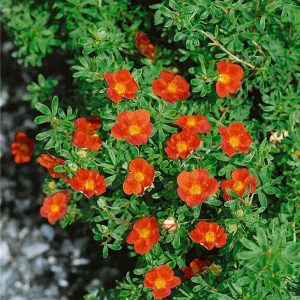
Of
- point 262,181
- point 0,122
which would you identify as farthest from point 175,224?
point 0,122

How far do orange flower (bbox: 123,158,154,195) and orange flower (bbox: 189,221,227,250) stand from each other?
0.25 m

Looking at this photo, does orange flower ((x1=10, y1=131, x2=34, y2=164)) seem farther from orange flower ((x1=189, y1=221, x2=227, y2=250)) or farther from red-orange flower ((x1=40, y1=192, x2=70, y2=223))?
orange flower ((x1=189, y1=221, x2=227, y2=250))

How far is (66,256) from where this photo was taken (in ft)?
12.3

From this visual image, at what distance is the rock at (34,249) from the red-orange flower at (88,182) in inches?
58.9

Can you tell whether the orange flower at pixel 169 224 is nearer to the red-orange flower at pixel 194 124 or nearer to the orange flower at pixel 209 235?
the orange flower at pixel 209 235

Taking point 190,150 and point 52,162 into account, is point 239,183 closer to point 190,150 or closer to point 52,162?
point 190,150

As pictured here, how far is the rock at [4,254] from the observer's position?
12.6ft

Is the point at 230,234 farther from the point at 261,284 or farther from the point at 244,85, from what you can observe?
the point at 244,85

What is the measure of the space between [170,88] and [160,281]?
78cm

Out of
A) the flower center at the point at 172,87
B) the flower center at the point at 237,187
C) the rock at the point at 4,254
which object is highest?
the flower center at the point at 172,87

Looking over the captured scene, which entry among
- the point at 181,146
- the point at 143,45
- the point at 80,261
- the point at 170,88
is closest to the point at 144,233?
the point at 181,146

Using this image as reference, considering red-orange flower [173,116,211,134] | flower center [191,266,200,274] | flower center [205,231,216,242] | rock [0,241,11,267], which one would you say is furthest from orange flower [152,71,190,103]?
rock [0,241,11,267]

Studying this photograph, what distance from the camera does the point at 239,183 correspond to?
2.41 meters

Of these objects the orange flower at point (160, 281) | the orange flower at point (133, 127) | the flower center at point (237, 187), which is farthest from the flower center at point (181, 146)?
the orange flower at point (160, 281)
